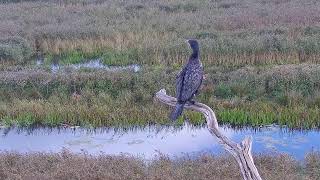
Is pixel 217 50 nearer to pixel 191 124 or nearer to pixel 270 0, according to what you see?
pixel 191 124

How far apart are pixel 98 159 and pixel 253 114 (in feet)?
15.8

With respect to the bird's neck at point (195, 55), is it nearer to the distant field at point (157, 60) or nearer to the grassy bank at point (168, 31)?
the distant field at point (157, 60)

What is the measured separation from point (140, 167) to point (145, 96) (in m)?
4.79

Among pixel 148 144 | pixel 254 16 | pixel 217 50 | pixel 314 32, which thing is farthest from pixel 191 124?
pixel 254 16

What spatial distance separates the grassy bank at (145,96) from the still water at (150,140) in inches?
11.0

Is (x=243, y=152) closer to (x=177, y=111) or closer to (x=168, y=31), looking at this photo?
(x=177, y=111)

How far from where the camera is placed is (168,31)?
23.8 meters

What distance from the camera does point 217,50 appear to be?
770 inches

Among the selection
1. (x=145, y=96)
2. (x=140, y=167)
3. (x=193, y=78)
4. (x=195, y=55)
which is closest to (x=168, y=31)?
(x=145, y=96)

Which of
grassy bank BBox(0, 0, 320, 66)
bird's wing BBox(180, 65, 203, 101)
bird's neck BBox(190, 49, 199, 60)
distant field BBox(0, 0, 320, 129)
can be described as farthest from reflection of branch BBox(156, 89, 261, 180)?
grassy bank BBox(0, 0, 320, 66)

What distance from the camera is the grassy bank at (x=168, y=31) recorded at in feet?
64.0

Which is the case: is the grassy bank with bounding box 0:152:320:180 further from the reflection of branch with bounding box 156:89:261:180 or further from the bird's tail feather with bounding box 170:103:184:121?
the reflection of branch with bounding box 156:89:261:180

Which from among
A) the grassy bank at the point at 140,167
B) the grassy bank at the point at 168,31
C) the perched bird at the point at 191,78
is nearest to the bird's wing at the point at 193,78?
the perched bird at the point at 191,78

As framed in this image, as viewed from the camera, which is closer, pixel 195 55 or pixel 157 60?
pixel 195 55
